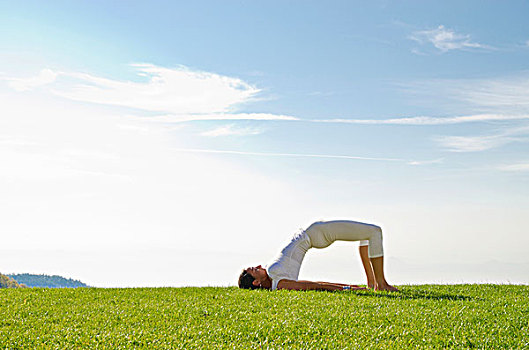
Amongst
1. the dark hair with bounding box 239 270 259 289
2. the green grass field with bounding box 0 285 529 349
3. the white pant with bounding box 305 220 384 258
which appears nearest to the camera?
the green grass field with bounding box 0 285 529 349

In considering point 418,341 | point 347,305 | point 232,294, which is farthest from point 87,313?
point 418,341

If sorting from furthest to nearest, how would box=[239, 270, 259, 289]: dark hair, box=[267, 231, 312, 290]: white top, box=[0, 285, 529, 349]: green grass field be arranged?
box=[239, 270, 259, 289]: dark hair < box=[267, 231, 312, 290]: white top < box=[0, 285, 529, 349]: green grass field

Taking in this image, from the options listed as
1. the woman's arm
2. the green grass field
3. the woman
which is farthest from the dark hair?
the green grass field

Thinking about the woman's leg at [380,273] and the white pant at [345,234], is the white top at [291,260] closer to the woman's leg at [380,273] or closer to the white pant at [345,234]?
the white pant at [345,234]

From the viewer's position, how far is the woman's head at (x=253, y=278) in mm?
8453

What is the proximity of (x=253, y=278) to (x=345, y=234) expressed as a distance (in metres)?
1.67

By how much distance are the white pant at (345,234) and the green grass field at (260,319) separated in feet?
2.71

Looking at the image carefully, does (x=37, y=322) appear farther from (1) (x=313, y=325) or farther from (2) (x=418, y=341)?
(2) (x=418, y=341)

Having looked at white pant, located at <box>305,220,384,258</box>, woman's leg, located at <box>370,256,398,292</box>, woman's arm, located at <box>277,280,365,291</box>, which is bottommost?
woman's arm, located at <box>277,280,365,291</box>

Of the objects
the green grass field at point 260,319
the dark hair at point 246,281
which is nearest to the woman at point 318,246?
the dark hair at point 246,281

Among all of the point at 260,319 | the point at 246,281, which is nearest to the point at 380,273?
the point at 246,281

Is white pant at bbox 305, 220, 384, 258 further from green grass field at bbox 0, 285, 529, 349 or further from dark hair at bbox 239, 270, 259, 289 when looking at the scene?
dark hair at bbox 239, 270, 259, 289

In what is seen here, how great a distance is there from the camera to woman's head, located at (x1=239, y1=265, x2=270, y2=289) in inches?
333

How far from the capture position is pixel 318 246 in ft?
27.7
